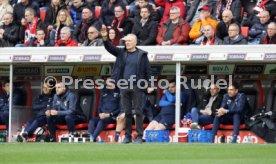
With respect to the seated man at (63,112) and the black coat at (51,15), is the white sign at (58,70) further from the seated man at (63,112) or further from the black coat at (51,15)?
the black coat at (51,15)

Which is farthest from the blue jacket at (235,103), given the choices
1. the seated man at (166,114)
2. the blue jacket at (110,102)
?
the blue jacket at (110,102)

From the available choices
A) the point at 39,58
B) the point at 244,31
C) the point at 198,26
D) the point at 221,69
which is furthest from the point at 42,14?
the point at 244,31

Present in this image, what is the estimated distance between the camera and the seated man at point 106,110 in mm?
21016

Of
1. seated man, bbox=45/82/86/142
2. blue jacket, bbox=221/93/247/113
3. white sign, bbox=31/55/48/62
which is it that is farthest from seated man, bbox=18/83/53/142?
blue jacket, bbox=221/93/247/113

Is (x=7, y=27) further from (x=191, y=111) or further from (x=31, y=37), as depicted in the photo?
(x=191, y=111)

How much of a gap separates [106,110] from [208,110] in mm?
2396

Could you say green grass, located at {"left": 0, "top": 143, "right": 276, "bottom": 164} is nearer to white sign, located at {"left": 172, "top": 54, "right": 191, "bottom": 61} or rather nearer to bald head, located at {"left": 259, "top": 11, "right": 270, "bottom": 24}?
white sign, located at {"left": 172, "top": 54, "right": 191, "bottom": 61}

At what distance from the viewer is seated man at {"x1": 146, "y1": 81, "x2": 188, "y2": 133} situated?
20484mm

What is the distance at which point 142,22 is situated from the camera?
21.2 metres

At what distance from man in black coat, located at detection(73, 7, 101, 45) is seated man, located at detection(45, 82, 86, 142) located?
4.12ft

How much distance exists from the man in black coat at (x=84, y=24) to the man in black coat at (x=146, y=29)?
1.28 meters

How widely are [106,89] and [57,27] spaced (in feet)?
6.97

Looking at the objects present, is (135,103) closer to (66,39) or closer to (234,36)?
(234,36)

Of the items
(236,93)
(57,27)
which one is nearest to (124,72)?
(236,93)
